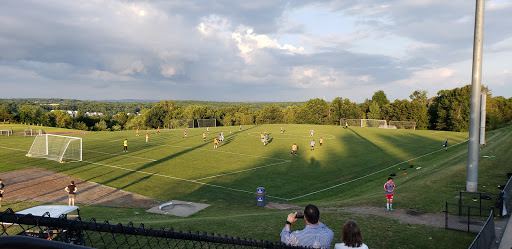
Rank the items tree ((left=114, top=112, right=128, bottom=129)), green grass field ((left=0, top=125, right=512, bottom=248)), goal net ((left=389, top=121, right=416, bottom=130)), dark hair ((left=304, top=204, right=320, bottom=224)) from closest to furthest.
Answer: dark hair ((left=304, top=204, right=320, bottom=224)), green grass field ((left=0, top=125, right=512, bottom=248)), goal net ((left=389, top=121, right=416, bottom=130)), tree ((left=114, top=112, right=128, bottom=129))

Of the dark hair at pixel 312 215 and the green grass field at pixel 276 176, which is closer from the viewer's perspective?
the dark hair at pixel 312 215

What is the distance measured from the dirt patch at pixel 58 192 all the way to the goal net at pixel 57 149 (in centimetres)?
714

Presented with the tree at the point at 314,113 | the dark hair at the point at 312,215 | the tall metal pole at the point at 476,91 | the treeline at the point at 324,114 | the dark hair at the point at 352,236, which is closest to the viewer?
the dark hair at the point at 352,236

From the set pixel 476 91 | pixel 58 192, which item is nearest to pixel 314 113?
pixel 58 192

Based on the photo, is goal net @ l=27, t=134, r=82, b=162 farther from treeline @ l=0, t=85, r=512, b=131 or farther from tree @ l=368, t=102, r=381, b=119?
tree @ l=368, t=102, r=381, b=119

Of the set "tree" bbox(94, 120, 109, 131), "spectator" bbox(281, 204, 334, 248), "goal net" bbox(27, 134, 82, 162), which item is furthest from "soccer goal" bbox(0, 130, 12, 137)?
"spectator" bbox(281, 204, 334, 248)

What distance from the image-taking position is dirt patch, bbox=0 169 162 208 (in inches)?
770

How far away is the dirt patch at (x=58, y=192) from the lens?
19.5 m

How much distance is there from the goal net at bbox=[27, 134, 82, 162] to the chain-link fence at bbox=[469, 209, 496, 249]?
34226mm

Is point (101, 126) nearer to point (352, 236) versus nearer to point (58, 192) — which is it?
point (58, 192)

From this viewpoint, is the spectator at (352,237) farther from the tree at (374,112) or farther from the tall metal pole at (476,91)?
the tree at (374,112)

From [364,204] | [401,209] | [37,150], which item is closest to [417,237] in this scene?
[401,209]

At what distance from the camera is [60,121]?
107 meters

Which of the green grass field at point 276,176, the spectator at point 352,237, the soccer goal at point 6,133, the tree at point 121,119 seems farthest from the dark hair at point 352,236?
the tree at point 121,119
